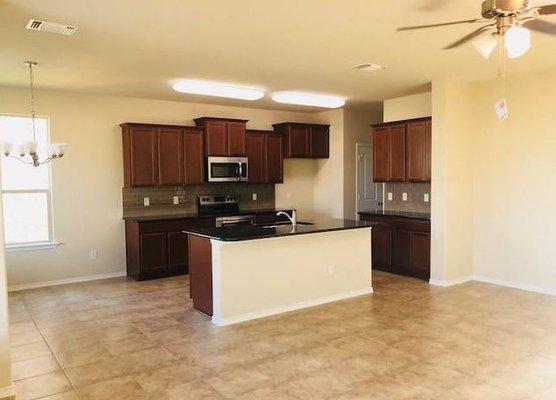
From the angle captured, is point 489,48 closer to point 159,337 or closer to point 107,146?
point 159,337

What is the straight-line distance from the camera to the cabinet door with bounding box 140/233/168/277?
6.37 meters

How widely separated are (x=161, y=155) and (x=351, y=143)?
11.3 feet

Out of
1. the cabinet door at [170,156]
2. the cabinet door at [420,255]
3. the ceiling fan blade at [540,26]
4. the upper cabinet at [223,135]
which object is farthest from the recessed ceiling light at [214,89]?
the ceiling fan blade at [540,26]

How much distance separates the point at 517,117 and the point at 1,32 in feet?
18.6

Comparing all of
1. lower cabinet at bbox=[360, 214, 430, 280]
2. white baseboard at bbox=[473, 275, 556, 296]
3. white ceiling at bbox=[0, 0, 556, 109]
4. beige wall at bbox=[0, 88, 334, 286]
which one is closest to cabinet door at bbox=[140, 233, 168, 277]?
beige wall at bbox=[0, 88, 334, 286]

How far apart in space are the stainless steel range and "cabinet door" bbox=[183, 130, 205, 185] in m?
0.45

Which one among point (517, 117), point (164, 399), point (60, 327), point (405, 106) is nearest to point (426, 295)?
point (517, 117)

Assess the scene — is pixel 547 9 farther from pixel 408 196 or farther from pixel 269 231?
pixel 408 196

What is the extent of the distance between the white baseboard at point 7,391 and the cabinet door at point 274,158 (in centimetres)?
535

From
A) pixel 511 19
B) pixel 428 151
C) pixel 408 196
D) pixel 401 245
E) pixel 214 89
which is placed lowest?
pixel 401 245

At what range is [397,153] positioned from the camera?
673cm

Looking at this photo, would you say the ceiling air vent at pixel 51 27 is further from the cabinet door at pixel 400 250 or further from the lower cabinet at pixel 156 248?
the cabinet door at pixel 400 250

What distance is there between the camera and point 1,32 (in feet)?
12.3

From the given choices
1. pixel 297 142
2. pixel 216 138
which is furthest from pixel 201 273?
pixel 297 142
